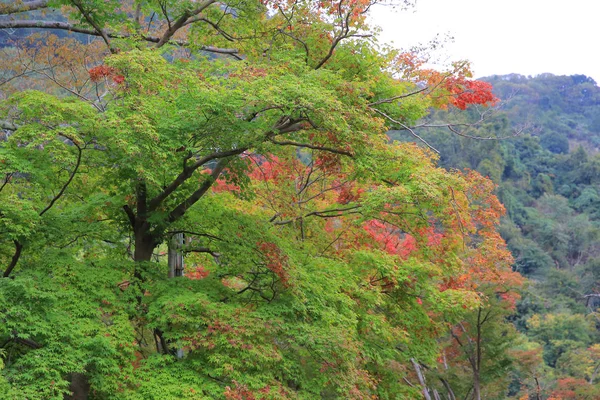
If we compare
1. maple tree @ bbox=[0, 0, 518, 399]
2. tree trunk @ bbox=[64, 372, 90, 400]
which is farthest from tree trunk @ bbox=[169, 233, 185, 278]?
tree trunk @ bbox=[64, 372, 90, 400]

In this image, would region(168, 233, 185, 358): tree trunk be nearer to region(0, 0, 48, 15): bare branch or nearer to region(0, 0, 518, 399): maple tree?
region(0, 0, 518, 399): maple tree

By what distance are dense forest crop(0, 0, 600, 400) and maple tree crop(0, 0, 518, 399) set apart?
0.10ft

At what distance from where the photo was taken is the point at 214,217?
8.05 m

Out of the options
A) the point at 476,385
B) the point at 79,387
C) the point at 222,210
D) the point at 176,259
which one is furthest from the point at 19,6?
the point at 476,385

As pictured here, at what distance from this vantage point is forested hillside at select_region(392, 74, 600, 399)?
25.9m

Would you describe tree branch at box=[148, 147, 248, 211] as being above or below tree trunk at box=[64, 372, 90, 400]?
above

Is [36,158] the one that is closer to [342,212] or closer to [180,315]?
[180,315]

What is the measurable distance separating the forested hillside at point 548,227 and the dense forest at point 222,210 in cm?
992

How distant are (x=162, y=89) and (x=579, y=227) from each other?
39.6 m

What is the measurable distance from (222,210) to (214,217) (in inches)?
15.0

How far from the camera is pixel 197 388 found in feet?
20.0

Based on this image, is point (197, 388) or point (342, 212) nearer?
point (197, 388)

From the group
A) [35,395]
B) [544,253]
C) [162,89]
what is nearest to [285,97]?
[162,89]

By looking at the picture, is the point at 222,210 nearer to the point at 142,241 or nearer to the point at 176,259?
the point at 142,241
